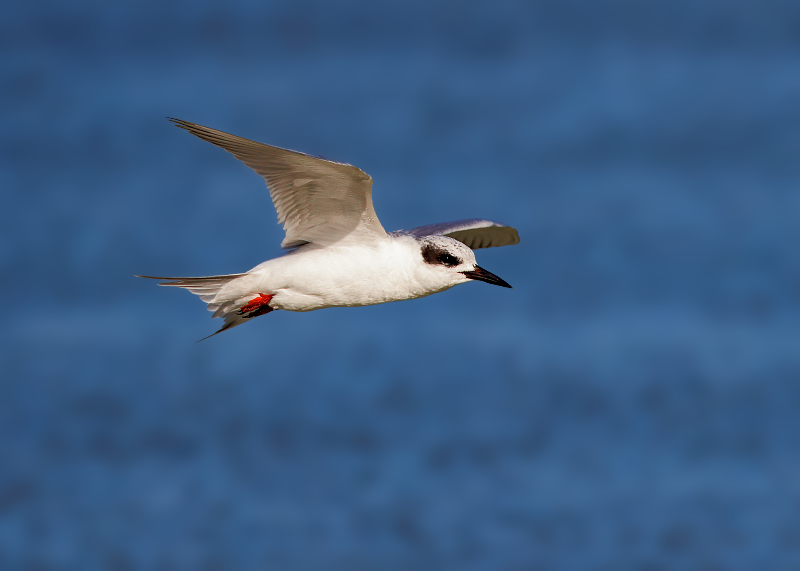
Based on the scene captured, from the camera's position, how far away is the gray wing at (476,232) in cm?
1465

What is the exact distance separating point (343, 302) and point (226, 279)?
158 centimetres

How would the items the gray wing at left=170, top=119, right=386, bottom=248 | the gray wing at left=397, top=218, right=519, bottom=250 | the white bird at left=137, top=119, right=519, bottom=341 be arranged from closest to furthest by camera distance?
the gray wing at left=170, top=119, right=386, bottom=248 → the white bird at left=137, top=119, right=519, bottom=341 → the gray wing at left=397, top=218, right=519, bottom=250

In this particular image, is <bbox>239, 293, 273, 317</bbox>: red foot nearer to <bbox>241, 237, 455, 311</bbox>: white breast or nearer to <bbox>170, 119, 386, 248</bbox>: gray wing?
<bbox>241, 237, 455, 311</bbox>: white breast

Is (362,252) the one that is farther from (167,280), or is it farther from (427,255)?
(167,280)

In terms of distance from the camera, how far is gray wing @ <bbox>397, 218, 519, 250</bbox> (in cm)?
1465

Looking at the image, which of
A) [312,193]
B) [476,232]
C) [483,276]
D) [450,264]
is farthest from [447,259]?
[476,232]

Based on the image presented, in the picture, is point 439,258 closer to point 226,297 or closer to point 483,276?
point 483,276

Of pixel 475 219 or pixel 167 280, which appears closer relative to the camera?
pixel 167 280

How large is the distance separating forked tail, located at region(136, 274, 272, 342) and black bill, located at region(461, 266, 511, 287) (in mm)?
2592

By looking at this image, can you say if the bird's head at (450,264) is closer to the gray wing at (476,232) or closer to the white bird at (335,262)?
the white bird at (335,262)

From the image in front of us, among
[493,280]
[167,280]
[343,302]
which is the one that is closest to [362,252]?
[343,302]

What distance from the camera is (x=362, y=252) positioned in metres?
12.6

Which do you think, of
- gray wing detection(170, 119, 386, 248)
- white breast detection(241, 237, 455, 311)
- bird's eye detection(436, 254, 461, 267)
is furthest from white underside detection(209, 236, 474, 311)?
gray wing detection(170, 119, 386, 248)

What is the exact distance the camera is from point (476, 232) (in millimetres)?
16047
